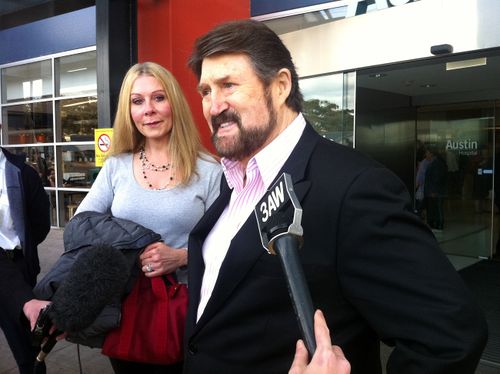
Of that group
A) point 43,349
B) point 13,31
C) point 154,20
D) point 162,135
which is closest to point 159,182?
point 162,135

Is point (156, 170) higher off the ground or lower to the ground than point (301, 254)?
higher

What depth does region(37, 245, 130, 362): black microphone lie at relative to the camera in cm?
169

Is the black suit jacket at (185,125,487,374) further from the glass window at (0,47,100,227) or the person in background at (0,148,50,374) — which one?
the glass window at (0,47,100,227)

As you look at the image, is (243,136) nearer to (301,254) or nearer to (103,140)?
(301,254)

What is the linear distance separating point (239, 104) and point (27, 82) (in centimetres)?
1015

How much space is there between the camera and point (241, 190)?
64.6 inches

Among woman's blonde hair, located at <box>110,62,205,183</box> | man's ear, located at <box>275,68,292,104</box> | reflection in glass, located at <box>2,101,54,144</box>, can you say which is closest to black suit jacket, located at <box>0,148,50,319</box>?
woman's blonde hair, located at <box>110,62,205,183</box>

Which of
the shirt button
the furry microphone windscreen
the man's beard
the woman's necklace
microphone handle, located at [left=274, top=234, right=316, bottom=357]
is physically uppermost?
the man's beard

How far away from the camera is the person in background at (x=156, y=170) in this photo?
2.16 meters

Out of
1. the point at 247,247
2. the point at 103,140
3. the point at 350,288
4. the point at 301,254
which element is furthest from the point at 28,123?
the point at 350,288

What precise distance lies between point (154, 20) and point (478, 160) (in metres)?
6.73

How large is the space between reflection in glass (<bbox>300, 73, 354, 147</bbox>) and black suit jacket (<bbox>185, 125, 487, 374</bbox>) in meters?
4.72

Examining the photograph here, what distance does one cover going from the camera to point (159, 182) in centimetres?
226

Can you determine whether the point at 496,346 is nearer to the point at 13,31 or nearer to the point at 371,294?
the point at 371,294
